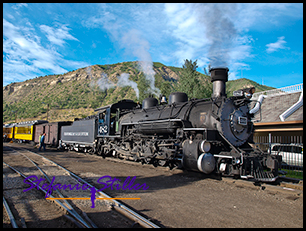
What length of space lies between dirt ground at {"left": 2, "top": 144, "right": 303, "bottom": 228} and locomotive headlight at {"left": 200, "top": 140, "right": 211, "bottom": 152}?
3.72ft

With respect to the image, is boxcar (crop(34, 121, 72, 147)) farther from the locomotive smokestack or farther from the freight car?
the locomotive smokestack

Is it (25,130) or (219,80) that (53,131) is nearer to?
(25,130)

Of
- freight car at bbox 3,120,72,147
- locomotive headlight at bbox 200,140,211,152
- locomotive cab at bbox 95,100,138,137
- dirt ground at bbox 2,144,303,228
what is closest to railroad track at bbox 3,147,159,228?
dirt ground at bbox 2,144,303,228

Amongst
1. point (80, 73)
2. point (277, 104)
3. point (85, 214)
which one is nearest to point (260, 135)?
point (277, 104)

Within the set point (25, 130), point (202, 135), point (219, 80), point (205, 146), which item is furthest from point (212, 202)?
point (25, 130)

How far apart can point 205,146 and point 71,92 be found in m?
93.3

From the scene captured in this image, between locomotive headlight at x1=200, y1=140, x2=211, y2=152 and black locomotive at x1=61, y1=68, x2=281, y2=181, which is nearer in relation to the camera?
black locomotive at x1=61, y1=68, x2=281, y2=181

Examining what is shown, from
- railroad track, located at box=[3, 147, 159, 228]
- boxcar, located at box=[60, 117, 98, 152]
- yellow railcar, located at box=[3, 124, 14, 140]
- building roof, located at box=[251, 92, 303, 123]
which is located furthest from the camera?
yellow railcar, located at box=[3, 124, 14, 140]

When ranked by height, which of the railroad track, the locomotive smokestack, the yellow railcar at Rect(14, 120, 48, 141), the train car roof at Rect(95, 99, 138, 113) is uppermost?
the locomotive smokestack

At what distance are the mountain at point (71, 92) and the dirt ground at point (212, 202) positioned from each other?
48.1 m

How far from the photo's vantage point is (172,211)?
452 centimetres

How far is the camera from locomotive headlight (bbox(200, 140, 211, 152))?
709 centimetres

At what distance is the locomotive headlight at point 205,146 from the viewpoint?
7.09 metres

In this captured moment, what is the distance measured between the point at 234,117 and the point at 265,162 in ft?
6.18
